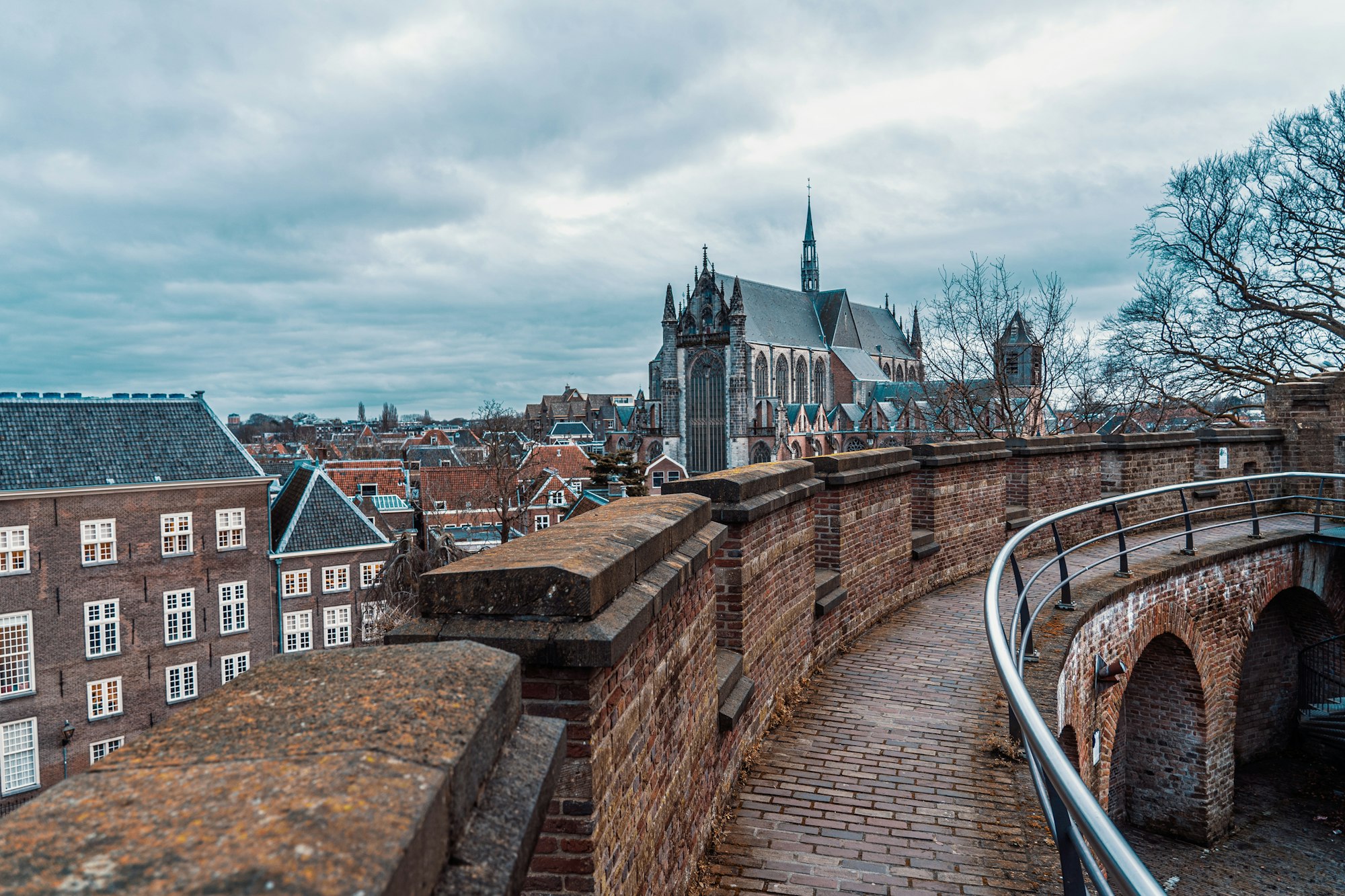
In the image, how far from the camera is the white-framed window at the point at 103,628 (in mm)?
21594

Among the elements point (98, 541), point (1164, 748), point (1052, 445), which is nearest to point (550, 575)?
point (1164, 748)

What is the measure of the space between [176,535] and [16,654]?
4.42 metres

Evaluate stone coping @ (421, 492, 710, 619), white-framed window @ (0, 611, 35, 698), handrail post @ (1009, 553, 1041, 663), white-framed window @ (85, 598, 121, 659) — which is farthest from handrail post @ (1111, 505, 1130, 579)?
white-framed window @ (0, 611, 35, 698)

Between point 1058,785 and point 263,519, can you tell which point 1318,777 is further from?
point 263,519

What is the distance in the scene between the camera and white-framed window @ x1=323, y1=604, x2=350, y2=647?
2603 centimetres

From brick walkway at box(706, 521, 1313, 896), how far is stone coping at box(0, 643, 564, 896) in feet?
9.50

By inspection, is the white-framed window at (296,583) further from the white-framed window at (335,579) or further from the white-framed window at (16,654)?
the white-framed window at (16,654)

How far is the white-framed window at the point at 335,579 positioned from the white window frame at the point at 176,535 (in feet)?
12.7

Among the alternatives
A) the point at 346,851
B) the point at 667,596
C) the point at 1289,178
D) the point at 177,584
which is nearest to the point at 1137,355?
the point at 1289,178

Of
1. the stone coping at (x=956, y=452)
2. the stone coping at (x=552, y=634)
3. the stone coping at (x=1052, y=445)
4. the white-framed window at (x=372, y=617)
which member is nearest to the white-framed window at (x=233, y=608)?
the white-framed window at (x=372, y=617)

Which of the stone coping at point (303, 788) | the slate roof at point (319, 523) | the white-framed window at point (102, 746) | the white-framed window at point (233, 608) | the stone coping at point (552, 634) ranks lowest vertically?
the white-framed window at point (102, 746)

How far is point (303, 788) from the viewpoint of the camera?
1207 mm

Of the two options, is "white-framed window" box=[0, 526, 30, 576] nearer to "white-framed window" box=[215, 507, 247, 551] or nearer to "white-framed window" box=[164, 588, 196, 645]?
"white-framed window" box=[164, 588, 196, 645]

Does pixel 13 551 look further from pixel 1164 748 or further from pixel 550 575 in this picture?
pixel 1164 748
